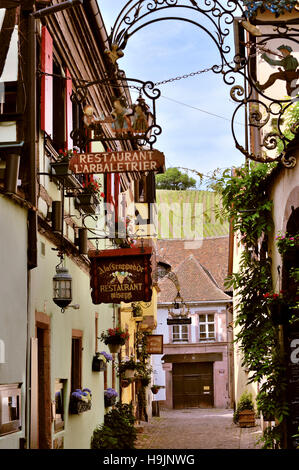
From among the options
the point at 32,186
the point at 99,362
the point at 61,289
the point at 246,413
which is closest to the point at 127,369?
the point at 99,362

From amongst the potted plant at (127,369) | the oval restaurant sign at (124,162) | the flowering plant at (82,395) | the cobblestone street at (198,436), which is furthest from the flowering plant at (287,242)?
the potted plant at (127,369)

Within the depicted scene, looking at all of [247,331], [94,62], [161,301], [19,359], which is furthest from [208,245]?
[19,359]

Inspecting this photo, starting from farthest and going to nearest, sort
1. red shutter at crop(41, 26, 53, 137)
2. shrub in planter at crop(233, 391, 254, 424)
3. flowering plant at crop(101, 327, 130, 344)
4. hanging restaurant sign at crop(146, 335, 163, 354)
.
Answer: hanging restaurant sign at crop(146, 335, 163, 354)
shrub in planter at crop(233, 391, 254, 424)
flowering plant at crop(101, 327, 130, 344)
red shutter at crop(41, 26, 53, 137)

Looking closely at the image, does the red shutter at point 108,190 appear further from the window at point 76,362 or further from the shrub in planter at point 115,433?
the shrub in planter at point 115,433

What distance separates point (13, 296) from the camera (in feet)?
26.4

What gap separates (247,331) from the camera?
10.8 m

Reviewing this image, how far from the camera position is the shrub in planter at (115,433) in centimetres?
1397

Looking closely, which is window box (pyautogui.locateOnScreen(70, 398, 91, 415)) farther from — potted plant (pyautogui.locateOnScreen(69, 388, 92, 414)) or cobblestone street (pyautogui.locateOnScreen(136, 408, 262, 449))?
cobblestone street (pyautogui.locateOnScreen(136, 408, 262, 449))

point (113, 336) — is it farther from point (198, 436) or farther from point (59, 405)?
point (198, 436)

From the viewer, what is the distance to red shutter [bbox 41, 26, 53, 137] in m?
9.53

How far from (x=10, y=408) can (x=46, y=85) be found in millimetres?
4197

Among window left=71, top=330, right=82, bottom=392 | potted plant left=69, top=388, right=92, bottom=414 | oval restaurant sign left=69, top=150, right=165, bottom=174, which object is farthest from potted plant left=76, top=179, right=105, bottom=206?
oval restaurant sign left=69, top=150, right=165, bottom=174

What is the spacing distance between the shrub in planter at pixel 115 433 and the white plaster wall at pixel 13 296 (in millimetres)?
5950

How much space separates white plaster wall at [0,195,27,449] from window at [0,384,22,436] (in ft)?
0.22
